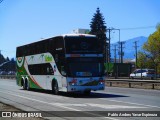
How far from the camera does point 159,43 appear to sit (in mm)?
83688

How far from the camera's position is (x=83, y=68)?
2375 cm

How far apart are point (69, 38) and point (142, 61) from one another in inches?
2810

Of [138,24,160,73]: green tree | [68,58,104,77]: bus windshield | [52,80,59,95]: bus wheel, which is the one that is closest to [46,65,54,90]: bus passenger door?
[52,80,59,95]: bus wheel

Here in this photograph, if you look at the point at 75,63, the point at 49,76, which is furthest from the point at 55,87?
the point at 75,63

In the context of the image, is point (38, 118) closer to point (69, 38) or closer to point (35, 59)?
point (69, 38)

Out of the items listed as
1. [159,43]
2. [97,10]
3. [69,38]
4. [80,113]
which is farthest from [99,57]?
[97,10]

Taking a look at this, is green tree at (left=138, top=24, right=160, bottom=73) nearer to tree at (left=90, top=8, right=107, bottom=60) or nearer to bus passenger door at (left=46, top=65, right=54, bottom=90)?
tree at (left=90, top=8, right=107, bottom=60)

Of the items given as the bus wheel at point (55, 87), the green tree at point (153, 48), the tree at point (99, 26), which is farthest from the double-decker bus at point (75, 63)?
the tree at point (99, 26)

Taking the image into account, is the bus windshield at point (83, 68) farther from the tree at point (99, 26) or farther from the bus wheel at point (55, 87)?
the tree at point (99, 26)

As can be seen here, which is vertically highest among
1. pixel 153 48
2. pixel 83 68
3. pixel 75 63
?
pixel 153 48

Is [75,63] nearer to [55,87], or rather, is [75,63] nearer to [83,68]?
[83,68]

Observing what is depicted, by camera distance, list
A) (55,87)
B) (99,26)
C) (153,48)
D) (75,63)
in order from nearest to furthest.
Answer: (75,63)
(55,87)
(153,48)
(99,26)

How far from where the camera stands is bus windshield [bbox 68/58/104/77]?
23.6 m

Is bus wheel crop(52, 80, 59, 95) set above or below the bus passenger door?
below
